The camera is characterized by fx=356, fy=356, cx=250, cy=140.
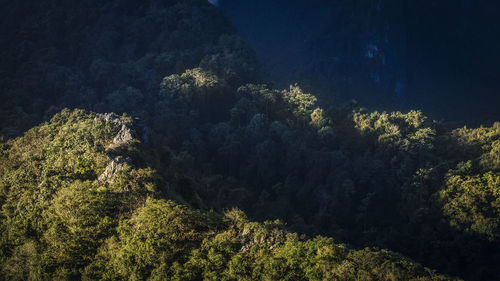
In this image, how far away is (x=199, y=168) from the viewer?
1738 inches

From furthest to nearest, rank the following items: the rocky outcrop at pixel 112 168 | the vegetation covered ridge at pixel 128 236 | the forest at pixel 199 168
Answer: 1. the rocky outcrop at pixel 112 168
2. the forest at pixel 199 168
3. the vegetation covered ridge at pixel 128 236

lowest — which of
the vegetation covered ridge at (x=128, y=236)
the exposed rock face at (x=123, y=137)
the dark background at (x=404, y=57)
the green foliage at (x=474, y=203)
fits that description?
the vegetation covered ridge at (x=128, y=236)

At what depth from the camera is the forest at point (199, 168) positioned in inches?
699

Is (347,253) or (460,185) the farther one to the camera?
(460,185)

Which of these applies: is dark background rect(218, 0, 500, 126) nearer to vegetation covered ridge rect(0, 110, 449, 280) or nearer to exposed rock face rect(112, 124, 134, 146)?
exposed rock face rect(112, 124, 134, 146)

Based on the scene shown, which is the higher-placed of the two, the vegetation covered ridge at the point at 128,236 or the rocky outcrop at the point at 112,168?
the rocky outcrop at the point at 112,168

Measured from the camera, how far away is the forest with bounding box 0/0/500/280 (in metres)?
17.8

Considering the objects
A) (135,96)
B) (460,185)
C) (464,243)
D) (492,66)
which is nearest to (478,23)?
(492,66)

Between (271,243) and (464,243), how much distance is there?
898 inches

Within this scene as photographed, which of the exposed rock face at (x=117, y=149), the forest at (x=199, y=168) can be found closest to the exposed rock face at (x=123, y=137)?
the exposed rock face at (x=117, y=149)

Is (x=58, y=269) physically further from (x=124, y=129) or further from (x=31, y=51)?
(x=31, y=51)

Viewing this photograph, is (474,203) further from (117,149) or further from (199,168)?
(117,149)

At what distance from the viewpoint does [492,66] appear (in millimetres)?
77625

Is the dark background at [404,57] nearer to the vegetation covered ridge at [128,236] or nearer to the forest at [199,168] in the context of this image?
the forest at [199,168]
